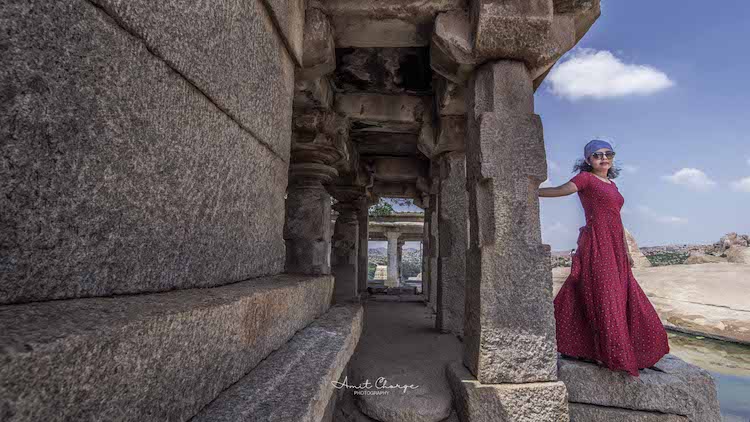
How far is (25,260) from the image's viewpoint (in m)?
0.66

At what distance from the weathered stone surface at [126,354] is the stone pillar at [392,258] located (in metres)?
13.7

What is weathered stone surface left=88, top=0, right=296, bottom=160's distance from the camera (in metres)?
0.93

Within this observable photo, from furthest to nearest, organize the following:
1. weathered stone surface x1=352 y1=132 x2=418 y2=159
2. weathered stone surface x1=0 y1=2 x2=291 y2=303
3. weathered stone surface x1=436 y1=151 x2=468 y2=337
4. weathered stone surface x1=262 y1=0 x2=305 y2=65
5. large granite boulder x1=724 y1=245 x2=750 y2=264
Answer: large granite boulder x1=724 y1=245 x2=750 y2=264 → weathered stone surface x1=352 y1=132 x2=418 y2=159 → weathered stone surface x1=436 y1=151 x2=468 y2=337 → weathered stone surface x1=262 y1=0 x2=305 y2=65 → weathered stone surface x1=0 y1=2 x2=291 y2=303

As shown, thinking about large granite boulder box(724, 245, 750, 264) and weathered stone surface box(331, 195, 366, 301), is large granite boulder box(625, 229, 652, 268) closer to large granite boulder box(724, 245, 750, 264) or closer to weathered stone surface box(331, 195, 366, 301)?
large granite boulder box(724, 245, 750, 264)

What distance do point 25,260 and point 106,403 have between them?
31cm

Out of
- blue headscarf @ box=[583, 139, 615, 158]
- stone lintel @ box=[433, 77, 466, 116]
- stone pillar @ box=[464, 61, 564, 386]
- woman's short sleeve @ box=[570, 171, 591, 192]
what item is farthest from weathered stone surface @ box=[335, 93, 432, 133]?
woman's short sleeve @ box=[570, 171, 591, 192]

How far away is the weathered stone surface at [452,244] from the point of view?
368cm

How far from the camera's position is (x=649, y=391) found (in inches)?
86.7

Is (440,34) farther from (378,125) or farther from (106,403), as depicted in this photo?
(106,403)

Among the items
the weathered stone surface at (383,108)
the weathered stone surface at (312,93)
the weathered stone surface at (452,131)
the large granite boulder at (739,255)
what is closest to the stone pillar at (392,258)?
the large granite boulder at (739,255)

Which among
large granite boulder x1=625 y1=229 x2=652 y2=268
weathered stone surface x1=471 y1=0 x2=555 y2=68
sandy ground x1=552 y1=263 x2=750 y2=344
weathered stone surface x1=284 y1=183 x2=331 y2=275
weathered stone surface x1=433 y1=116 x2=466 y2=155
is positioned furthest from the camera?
large granite boulder x1=625 y1=229 x2=652 y2=268

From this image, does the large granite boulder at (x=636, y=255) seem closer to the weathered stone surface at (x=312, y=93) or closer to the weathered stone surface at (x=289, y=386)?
the weathered stone surface at (x=312, y=93)

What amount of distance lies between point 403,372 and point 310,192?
181cm

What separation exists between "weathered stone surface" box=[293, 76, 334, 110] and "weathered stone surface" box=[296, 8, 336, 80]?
0.23 m
